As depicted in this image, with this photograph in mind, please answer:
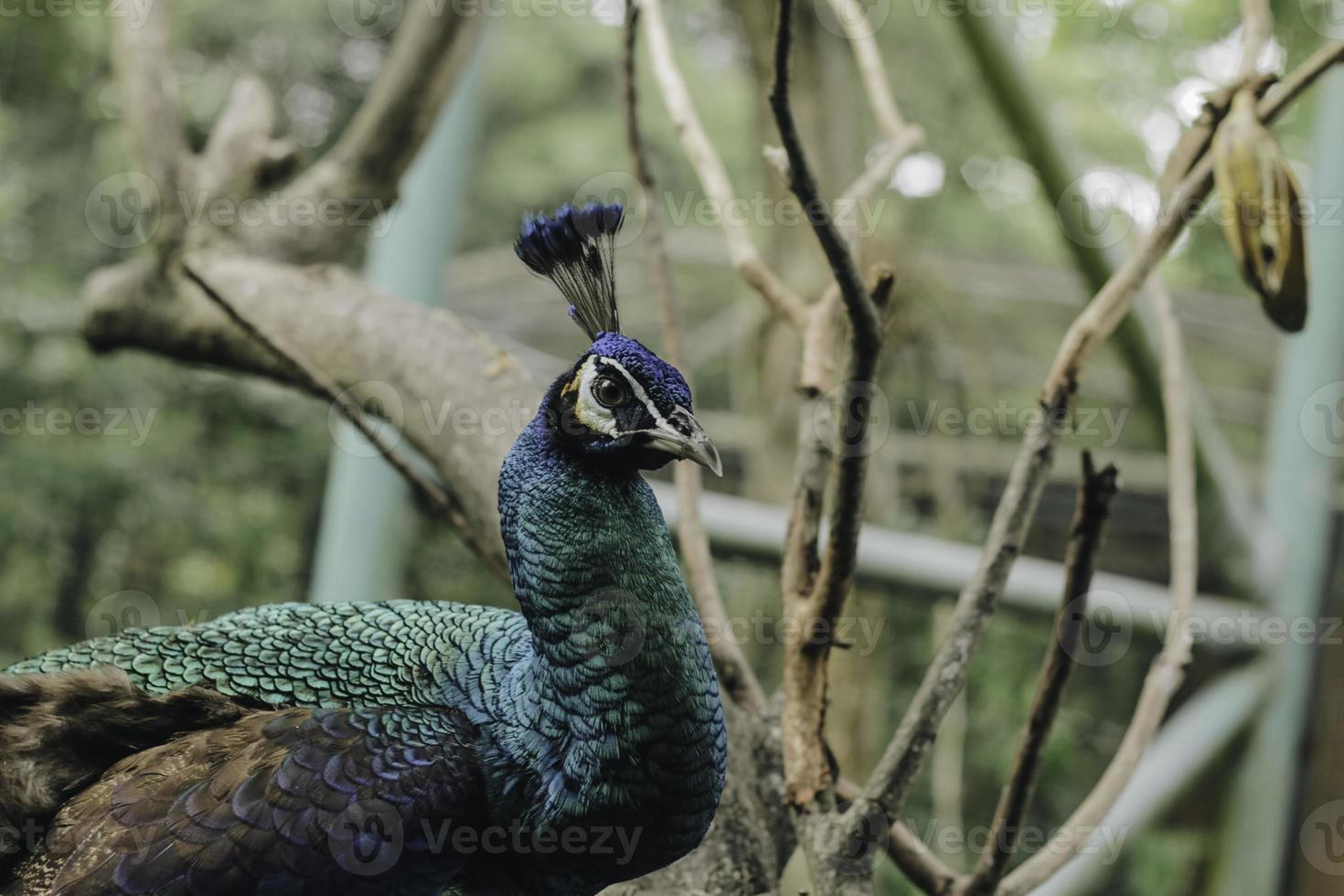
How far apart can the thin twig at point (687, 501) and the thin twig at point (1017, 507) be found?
257mm

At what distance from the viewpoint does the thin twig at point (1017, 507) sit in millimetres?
1086

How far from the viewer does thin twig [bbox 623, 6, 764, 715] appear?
1.34 metres

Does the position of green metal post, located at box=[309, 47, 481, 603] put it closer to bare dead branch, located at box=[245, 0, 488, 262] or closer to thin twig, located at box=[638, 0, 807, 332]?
bare dead branch, located at box=[245, 0, 488, 262]

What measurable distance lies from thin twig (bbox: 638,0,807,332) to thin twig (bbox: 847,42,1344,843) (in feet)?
1.04

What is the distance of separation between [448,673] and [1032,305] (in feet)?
11.2

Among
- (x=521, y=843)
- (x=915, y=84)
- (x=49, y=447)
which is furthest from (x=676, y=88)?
(x=49, y=447)

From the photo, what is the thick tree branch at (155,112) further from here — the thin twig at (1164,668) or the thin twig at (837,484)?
the thin twig at (1164,668)

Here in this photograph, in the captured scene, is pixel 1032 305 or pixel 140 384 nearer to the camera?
pixel 140 384

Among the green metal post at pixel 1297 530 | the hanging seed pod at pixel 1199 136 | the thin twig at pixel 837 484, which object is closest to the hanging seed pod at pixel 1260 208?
the hanging seed pod at pixel 1199 136

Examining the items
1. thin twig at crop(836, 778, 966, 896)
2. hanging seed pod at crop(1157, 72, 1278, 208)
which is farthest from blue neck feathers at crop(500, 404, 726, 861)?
hanging seed pod at crop(1157, 72, 1278, 208)

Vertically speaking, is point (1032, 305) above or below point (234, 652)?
above

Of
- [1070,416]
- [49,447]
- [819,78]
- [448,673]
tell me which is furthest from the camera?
[49,447]

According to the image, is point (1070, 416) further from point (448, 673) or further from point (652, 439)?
point (448, 673)

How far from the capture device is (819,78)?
8.94ft
